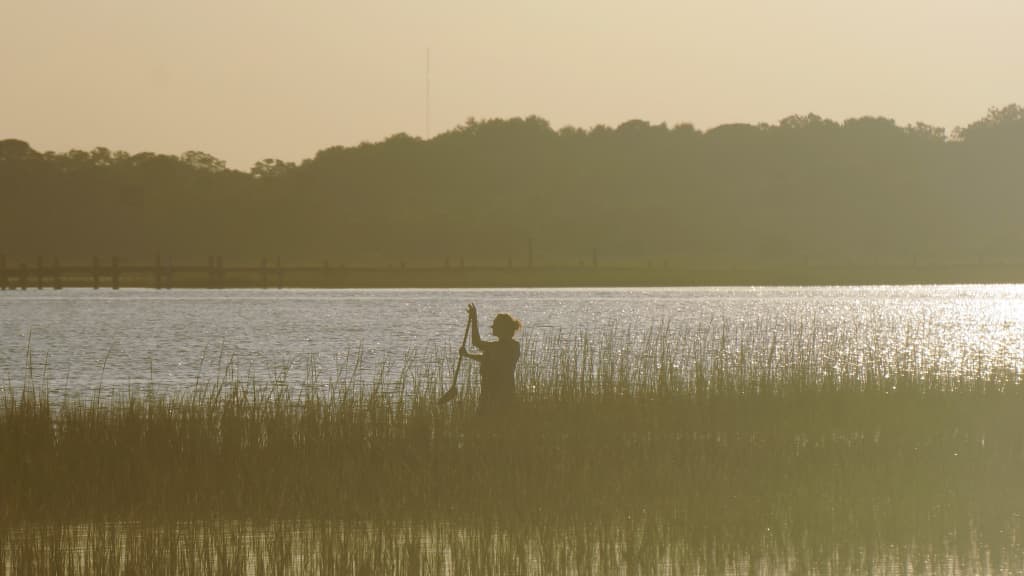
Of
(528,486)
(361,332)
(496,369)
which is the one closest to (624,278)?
(361,332)

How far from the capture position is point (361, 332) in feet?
177

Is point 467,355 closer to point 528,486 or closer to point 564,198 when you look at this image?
point 528,486

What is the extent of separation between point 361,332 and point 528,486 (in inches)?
1581

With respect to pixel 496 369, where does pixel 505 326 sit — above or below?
above

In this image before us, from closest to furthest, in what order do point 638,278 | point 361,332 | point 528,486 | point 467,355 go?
point 528,486 < point 467,355 < point 361,332 < point 638,278

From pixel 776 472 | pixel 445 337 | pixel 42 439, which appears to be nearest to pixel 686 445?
pixel 776 472

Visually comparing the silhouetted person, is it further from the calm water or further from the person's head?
the calm water

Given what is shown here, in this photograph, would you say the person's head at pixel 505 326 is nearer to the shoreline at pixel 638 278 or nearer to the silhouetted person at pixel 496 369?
the silhouetted person at pixel 496 369

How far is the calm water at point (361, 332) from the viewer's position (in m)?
29.0

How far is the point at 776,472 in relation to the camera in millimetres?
15219

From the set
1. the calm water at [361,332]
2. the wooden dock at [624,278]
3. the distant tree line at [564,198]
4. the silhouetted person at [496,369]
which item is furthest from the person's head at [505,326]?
the distant tree line at [564,198]

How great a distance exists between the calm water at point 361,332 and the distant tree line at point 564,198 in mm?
61733

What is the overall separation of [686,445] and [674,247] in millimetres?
153610

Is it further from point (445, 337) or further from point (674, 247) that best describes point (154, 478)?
point (674, 247)
